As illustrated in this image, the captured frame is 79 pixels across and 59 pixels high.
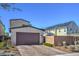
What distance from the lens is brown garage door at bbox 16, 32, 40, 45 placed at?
173 inches

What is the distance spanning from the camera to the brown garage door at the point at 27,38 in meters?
4.41

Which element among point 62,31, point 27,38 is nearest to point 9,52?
point 27,38

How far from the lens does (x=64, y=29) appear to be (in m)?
4.42

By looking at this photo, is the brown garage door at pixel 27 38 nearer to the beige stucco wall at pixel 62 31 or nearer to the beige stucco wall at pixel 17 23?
the beige stucco wall at pixel 17 23

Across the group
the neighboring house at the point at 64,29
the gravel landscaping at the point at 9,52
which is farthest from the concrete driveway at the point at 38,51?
the neighboring house at the point at 64,29

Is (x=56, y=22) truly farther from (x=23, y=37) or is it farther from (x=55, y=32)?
(x=23, y=37)

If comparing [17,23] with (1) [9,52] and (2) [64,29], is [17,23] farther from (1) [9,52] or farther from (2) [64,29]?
(2) [64,29]

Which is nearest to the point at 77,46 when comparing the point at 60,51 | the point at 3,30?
the point at 60,51

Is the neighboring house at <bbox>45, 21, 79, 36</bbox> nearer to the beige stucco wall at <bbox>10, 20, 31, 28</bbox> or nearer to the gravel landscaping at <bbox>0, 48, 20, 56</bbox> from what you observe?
the beige stucco wall at <bbox>10, 20, 31, 28</bbox>

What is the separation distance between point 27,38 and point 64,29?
0.42 metres

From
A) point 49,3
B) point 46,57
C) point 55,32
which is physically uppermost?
point 49,3

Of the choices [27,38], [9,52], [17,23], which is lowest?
[9,52]

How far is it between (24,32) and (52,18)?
345 millimetres

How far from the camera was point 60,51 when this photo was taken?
4.39 metres
